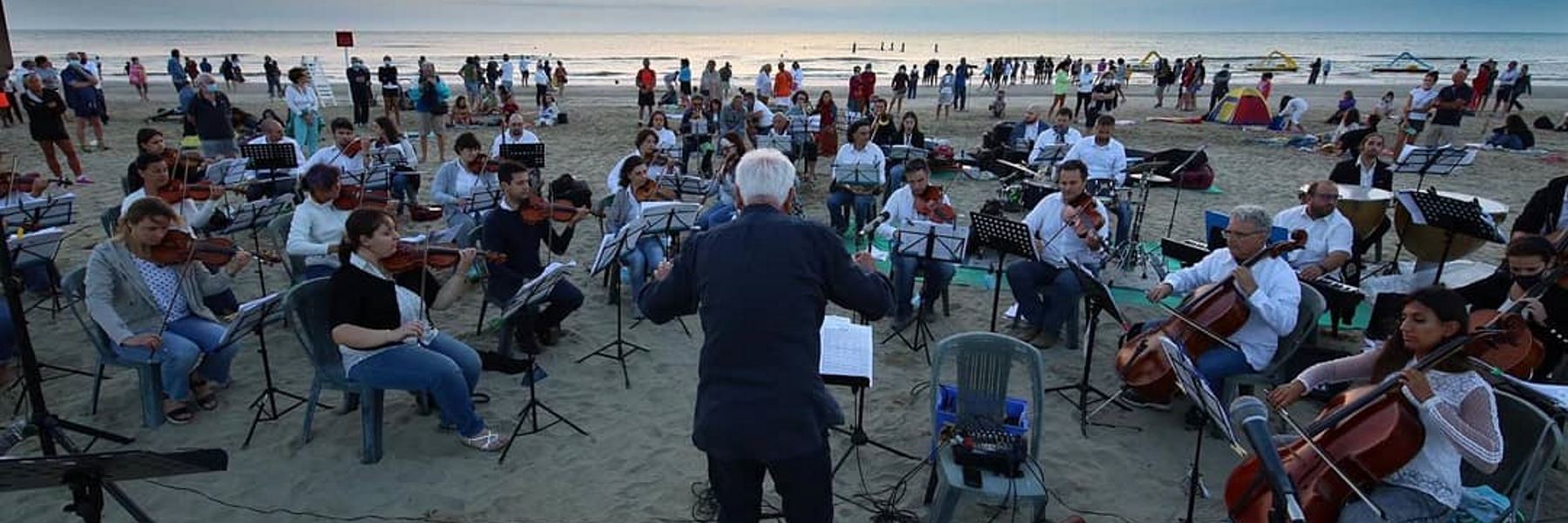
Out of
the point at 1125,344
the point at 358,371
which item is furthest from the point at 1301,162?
the point at 358,371

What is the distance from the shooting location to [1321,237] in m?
6.10

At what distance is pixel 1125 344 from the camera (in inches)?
207

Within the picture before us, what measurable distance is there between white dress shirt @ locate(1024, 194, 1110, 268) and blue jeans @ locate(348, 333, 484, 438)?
13.2 feet

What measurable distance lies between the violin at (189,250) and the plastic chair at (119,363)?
344mm

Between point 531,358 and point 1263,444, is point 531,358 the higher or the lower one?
the lower one

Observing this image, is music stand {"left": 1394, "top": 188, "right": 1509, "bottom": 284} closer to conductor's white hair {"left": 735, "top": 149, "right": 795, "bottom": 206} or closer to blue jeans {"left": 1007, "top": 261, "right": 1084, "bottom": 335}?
blue jeans {"left": 1007, "top": 261, "right": 1084, "bottom": 335}

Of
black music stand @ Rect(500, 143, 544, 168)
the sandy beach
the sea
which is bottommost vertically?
the sandy beach

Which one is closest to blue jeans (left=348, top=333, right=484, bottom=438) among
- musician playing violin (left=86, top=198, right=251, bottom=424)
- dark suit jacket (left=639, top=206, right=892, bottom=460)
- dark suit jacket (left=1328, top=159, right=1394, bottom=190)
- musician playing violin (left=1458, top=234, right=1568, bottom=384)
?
musician playing violin (left=86, top=198, right=251, bottom=424)

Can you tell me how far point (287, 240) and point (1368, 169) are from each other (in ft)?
31.0

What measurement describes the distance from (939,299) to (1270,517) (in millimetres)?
4503

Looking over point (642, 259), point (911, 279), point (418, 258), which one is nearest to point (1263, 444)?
point (418, 258)

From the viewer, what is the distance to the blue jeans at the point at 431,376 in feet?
13.8

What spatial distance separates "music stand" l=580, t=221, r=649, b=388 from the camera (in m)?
5.09

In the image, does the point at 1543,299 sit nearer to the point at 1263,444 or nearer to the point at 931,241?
the point at 931,241
